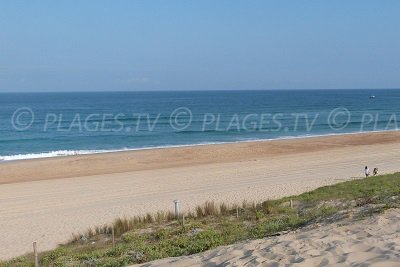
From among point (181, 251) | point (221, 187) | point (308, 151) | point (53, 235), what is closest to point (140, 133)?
point (308, 151)

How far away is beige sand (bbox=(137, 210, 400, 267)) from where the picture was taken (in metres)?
5.48

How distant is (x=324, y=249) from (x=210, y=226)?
5.42 m

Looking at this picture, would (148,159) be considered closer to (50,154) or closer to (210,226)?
(50,154)

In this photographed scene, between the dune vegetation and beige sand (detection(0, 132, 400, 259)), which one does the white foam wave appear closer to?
beige sand (detection(0, 132, 400, 259))

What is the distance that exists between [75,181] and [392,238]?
2148 cm

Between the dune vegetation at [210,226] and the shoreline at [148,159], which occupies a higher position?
the dune vegetation at [210,226]

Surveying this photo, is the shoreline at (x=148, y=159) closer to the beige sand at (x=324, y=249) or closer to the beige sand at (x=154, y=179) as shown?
the beige sand at (x=154, y=179)

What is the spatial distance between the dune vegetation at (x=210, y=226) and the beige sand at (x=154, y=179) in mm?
2660

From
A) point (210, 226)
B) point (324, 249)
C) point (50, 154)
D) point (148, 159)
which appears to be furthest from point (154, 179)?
point (324, 249)

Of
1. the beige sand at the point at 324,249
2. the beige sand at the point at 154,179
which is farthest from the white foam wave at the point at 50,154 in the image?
the beige sand at the point at 324,249

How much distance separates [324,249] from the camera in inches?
235

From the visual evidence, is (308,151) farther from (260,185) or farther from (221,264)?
(221,264)

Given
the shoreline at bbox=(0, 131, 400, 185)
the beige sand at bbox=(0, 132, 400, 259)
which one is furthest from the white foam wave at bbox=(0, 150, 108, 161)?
the beige sand at bbox=(0, 132, 400, 259)

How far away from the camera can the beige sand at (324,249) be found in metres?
5.48
